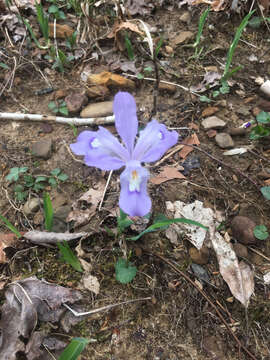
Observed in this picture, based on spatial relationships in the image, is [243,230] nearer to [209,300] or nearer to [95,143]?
[209,300]

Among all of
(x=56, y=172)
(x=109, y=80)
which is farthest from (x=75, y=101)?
(x=56, y=172)

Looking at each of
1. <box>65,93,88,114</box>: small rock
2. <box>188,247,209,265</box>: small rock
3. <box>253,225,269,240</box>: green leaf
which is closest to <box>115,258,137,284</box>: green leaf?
<box>188,247,209,265</box>: small rock

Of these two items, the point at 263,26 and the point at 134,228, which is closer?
the point at 134,228

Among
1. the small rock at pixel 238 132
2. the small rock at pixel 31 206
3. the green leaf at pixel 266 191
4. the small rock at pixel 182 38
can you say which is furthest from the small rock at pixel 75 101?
the green leaf at pixel 266 191

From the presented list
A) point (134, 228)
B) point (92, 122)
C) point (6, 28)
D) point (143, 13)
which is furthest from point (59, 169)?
point (143, 13)

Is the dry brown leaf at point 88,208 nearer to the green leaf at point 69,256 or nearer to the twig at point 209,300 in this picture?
the green leaf at point 69,256

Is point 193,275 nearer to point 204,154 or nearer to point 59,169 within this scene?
point 204,154
